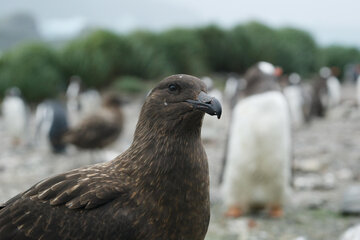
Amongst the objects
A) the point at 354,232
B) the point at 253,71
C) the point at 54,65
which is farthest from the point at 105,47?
the point at 354,232

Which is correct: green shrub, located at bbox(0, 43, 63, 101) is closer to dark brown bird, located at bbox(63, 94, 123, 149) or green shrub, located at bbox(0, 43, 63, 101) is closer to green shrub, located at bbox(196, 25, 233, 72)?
green shrub, located at bbox(196, 25, 233, 72)

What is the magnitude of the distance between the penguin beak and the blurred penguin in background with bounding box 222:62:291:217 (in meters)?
3.60

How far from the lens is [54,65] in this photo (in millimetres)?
23984

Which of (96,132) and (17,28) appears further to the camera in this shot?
(17,28)

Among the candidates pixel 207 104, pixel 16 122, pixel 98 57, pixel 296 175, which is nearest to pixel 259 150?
pixel 296 175

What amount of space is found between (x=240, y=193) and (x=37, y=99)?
18.5 meters

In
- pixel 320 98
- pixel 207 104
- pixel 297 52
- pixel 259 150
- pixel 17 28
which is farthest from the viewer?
pixel 17 28

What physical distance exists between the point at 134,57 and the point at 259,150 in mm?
20494

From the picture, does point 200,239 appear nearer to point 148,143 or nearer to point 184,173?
point 184,173

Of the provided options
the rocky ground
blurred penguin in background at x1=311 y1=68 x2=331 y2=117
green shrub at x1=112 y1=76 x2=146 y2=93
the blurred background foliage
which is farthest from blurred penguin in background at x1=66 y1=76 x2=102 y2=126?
blurred penguin in background at x1=311 y1=68 x2=331 y2=117

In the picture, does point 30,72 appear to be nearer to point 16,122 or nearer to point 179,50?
point 179,50

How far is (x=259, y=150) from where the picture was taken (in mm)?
6281

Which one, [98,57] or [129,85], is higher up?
[98,57]

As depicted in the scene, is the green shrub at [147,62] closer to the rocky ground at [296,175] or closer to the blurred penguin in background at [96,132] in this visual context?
the rocky ground at [296,175]
